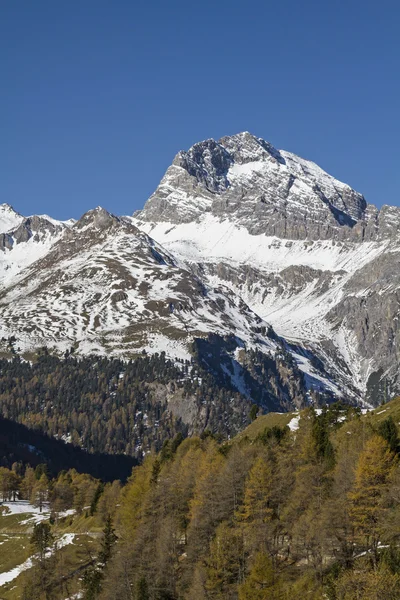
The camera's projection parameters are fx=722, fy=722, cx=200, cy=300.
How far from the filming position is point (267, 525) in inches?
4077

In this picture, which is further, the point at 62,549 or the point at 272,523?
the point at 62,549

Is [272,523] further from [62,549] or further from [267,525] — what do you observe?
[62,549]

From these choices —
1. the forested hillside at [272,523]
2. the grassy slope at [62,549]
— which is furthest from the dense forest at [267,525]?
the grassy slope at [62,549]

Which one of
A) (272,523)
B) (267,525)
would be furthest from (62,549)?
(267,525)

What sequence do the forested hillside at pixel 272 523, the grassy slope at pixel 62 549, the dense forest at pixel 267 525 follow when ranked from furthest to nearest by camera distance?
the grassy slope at pixel 62 549
the dense forest at pixel 267 525
the forested hillside at pixel 272 523

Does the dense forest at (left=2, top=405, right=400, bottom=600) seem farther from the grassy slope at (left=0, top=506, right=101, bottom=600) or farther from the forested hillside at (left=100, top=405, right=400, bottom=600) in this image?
the grassy slope at (left=0, top=506, right=101, bottom=600)

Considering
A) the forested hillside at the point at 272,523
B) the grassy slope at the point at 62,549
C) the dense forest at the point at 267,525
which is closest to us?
the forested hillside at the point at 272,523

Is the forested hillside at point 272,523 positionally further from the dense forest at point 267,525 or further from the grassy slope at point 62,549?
the grassy slope at point 62,549

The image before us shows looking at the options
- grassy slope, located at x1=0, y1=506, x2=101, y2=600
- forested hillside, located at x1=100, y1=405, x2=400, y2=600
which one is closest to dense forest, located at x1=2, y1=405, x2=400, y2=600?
forested hillside, located at x1=100, y1=405, x2=400, y2=600

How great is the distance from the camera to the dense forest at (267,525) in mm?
88062

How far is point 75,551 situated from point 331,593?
7670cm

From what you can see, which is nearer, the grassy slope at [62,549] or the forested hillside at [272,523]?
the forested hillside at [272,523]

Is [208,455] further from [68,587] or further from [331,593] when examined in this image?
[331,593]

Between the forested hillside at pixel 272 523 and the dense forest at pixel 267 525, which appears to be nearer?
the forested hillside at pixel 272 523
